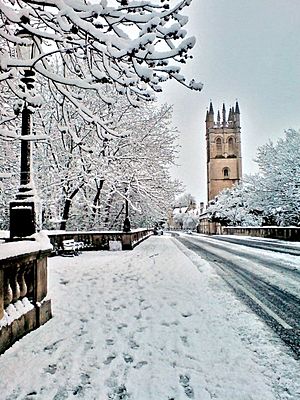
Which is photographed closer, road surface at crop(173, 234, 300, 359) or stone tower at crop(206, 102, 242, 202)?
road surface at crop(173, 234, 300, 359)

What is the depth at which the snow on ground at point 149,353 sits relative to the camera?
11.6 feet

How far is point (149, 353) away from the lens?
4488 millimetres

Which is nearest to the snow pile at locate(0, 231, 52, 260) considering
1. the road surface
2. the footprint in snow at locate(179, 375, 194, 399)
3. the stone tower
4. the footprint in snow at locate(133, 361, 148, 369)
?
the footprint in snow at locate(133, 361, 148, 369)

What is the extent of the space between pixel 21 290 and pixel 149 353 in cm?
200

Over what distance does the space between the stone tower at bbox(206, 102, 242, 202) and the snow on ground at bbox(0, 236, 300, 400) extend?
390ft

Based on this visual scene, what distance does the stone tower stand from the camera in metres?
127

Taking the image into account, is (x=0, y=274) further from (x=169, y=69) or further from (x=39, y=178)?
(x=39, y=178)

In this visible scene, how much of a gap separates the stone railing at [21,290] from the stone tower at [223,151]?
395 feet

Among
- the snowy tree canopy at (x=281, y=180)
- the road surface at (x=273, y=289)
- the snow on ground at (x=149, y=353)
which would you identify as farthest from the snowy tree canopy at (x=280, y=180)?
the snow on ground at (x=149, y=353)

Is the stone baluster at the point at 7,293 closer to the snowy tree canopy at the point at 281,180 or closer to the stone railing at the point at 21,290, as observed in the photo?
the stone railing at the point at 21,290

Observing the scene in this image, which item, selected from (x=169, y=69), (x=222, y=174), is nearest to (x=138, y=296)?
(x=169, y=69)

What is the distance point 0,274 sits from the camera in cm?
441

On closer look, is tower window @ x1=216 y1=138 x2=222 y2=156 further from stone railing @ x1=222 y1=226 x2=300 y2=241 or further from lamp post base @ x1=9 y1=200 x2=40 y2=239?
lamp post base @ x1=9 y1=200 x2=40 y2=239

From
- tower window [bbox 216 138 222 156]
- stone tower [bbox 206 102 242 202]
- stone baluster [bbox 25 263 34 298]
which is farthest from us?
tower window [bbox 216 138 222 156]
